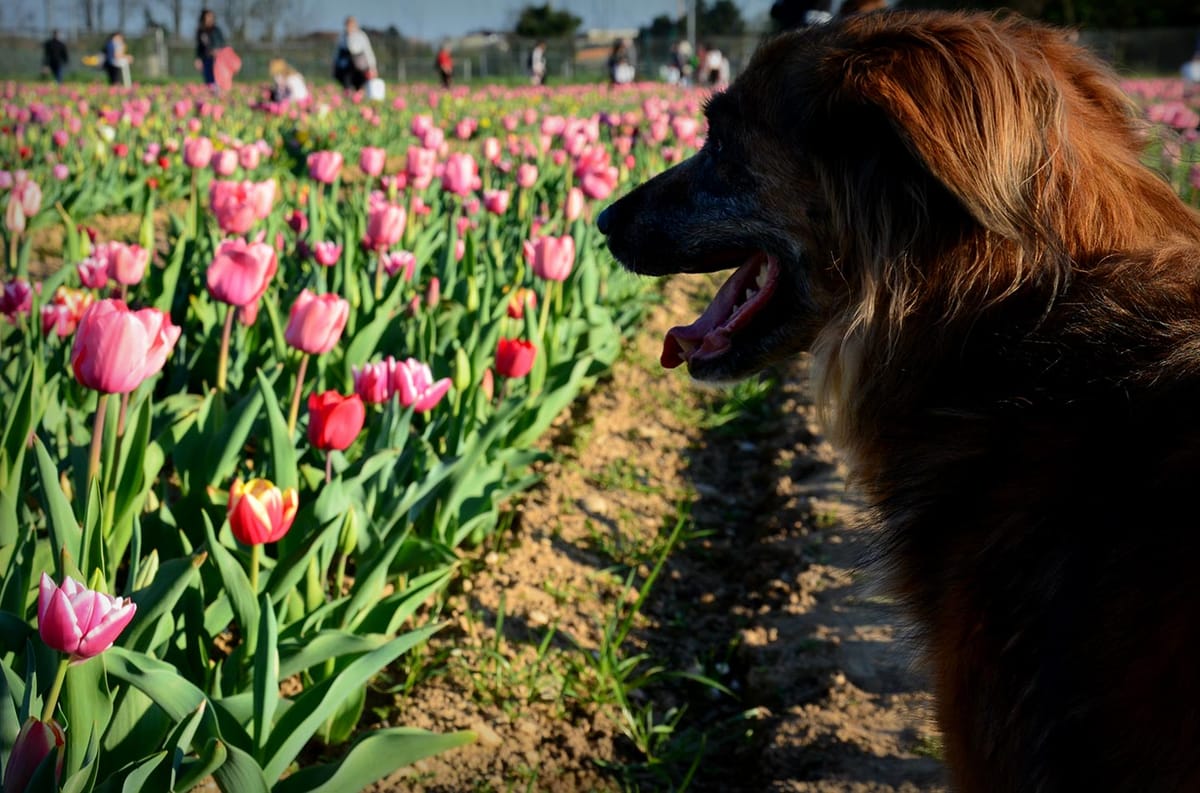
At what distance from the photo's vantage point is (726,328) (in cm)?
225

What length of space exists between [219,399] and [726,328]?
1.35m

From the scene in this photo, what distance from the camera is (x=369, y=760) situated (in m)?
1.85

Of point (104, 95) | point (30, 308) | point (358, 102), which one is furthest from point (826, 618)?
point (104, 95)

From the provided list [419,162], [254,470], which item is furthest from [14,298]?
[419,162]

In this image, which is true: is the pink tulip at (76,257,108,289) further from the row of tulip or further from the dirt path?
the dirt path

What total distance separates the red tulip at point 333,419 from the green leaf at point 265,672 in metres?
0.48

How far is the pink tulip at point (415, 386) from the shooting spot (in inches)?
98.1

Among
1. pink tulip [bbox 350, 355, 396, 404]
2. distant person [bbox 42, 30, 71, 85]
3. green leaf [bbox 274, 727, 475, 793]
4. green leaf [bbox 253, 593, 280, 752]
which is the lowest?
green leaf [bbox 274, 727, 475, 793]

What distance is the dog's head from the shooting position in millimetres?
1579

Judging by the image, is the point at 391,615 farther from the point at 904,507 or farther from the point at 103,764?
the point at 904,507

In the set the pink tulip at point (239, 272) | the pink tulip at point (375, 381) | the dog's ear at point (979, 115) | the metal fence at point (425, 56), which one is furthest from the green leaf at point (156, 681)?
the metal fence at point (425, 56)

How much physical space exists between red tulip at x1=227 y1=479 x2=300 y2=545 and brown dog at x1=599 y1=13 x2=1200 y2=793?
39.8 inches

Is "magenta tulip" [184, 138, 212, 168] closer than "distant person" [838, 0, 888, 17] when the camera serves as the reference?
No

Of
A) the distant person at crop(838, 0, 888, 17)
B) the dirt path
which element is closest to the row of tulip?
the dirt path
